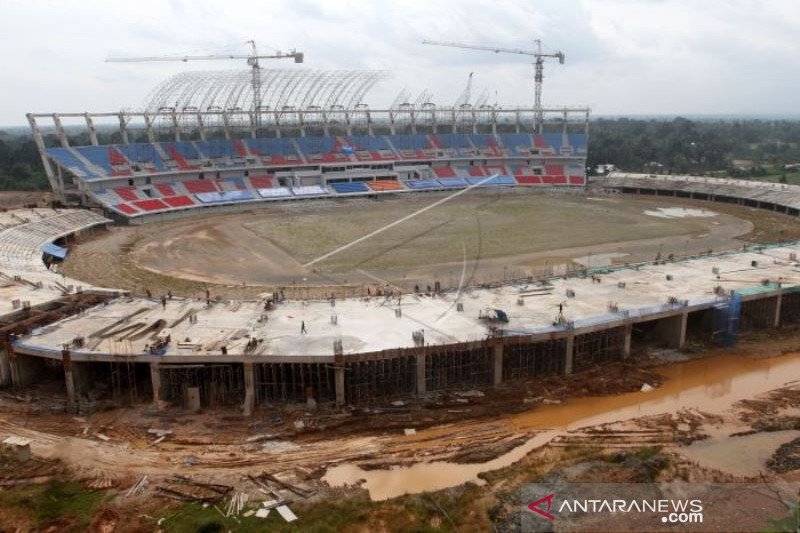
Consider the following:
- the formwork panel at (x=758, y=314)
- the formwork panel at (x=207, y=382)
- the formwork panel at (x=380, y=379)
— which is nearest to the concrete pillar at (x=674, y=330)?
the formwork panel at (x=758, y=314)

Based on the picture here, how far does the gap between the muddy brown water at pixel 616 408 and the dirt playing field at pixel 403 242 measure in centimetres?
1300

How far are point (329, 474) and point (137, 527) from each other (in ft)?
16.8

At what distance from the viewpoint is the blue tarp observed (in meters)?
41.2

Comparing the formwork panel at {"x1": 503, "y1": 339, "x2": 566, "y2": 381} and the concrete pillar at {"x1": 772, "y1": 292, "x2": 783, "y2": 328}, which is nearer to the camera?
the formwork panel at {"x1": 503, "y1": 339, "x2": 566, "y2": 381}

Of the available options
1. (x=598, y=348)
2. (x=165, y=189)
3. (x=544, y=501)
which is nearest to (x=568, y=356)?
(x=598, y=348)

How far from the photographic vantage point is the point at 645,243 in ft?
153

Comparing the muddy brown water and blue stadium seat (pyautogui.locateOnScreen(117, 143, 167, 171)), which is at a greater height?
blue stadium seat (pyautogui.locateOnScreen(117, 143, 167, 171))

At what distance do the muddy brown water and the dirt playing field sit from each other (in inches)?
512

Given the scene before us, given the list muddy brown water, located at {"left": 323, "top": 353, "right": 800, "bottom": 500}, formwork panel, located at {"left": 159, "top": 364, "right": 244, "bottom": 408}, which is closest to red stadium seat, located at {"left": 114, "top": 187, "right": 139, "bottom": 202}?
formwork panel, located at {"left": 159, "top": 364, "right": 244, "bottom": 408}

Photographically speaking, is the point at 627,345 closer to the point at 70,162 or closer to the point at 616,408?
the point at 616,408

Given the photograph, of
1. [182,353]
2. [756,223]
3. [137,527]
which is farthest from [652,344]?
[756,223]

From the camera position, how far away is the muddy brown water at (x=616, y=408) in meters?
17.9

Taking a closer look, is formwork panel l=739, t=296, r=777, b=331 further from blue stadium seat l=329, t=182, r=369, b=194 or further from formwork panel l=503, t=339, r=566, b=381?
blue stadium seat l=329, t=182, r=369, b=194

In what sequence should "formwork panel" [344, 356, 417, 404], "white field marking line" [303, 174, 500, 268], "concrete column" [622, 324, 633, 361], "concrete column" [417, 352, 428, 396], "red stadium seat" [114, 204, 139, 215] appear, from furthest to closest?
1. "red stadium seat" [114, 204, 139, 215]
2. "white field marking line" [303, 174, 500, 268]
3. "concrete column" [622, 324, 633, 361]
4. "concrete column" [417, 352, 428, 396]
5. "formwork panel" [344, 356, 417, 404]
